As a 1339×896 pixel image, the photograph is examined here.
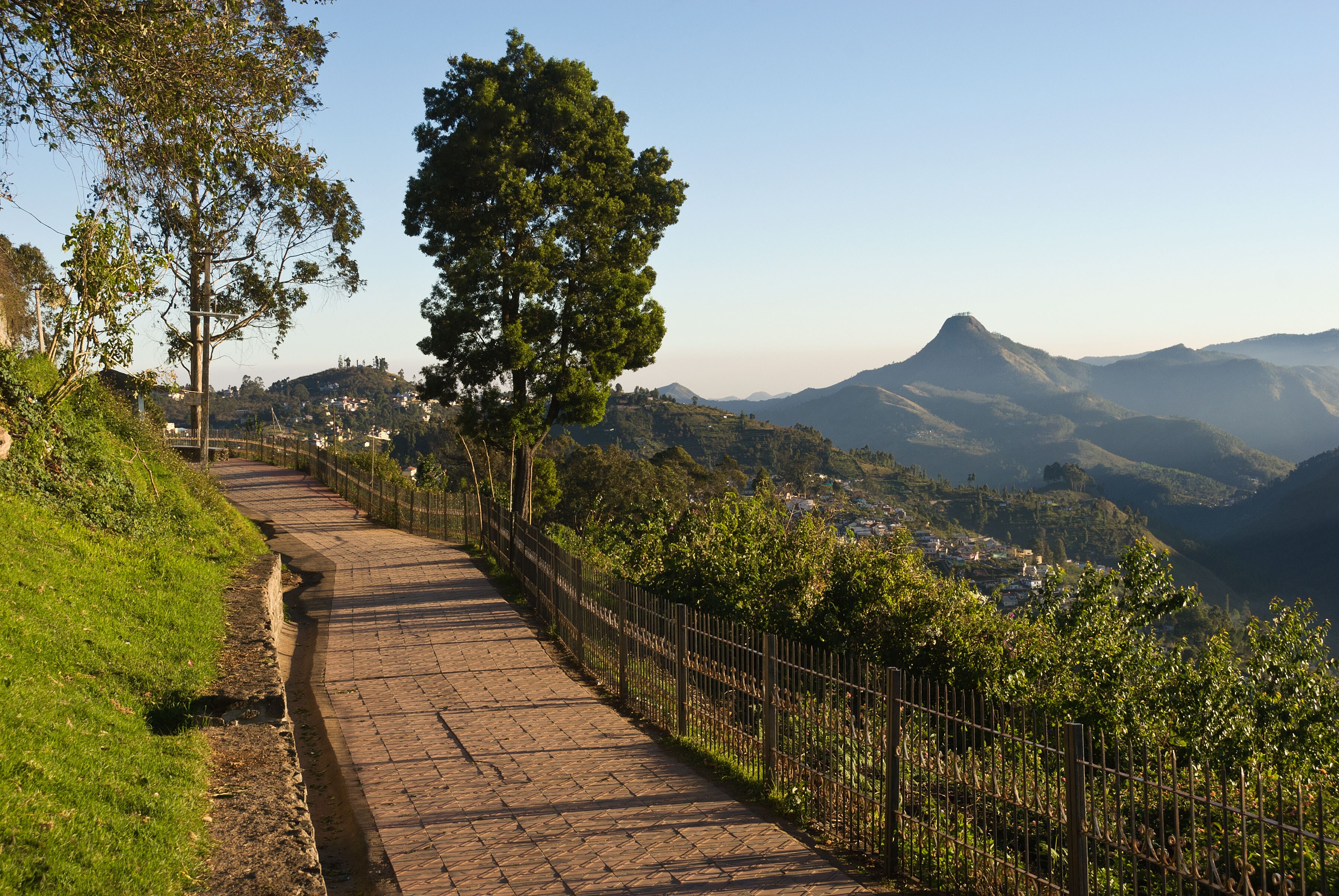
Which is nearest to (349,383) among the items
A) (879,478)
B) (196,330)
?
(879,478)

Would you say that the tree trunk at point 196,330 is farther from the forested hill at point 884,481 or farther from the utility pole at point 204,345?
the forested hill at point 884,481

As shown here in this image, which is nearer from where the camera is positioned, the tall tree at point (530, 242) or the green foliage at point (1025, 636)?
the green foliage at point (1025, 636)

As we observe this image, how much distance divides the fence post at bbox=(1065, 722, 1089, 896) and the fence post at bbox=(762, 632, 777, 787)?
2.52 m

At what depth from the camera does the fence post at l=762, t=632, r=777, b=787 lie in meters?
6.48

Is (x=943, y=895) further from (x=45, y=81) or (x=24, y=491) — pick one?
(x=24, y=491)

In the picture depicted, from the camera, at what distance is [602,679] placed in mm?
9859

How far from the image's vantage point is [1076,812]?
4141 mm

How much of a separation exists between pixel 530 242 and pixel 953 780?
17156 millimetres

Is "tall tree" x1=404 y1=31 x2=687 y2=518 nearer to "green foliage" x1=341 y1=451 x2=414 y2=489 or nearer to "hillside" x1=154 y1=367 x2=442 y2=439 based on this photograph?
"green foliage" x1=341 y1=451 x2=414 y2=489

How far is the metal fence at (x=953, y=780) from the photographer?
12.4ft

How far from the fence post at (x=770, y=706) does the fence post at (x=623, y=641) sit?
8.32 feet

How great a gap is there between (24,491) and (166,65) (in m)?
4.88

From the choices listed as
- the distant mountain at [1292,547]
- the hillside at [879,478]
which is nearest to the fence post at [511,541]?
the hillside at [879,478]

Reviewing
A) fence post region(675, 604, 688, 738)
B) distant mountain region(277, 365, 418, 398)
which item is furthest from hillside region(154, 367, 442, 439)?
fence post region(675, 604, 688, 738)
